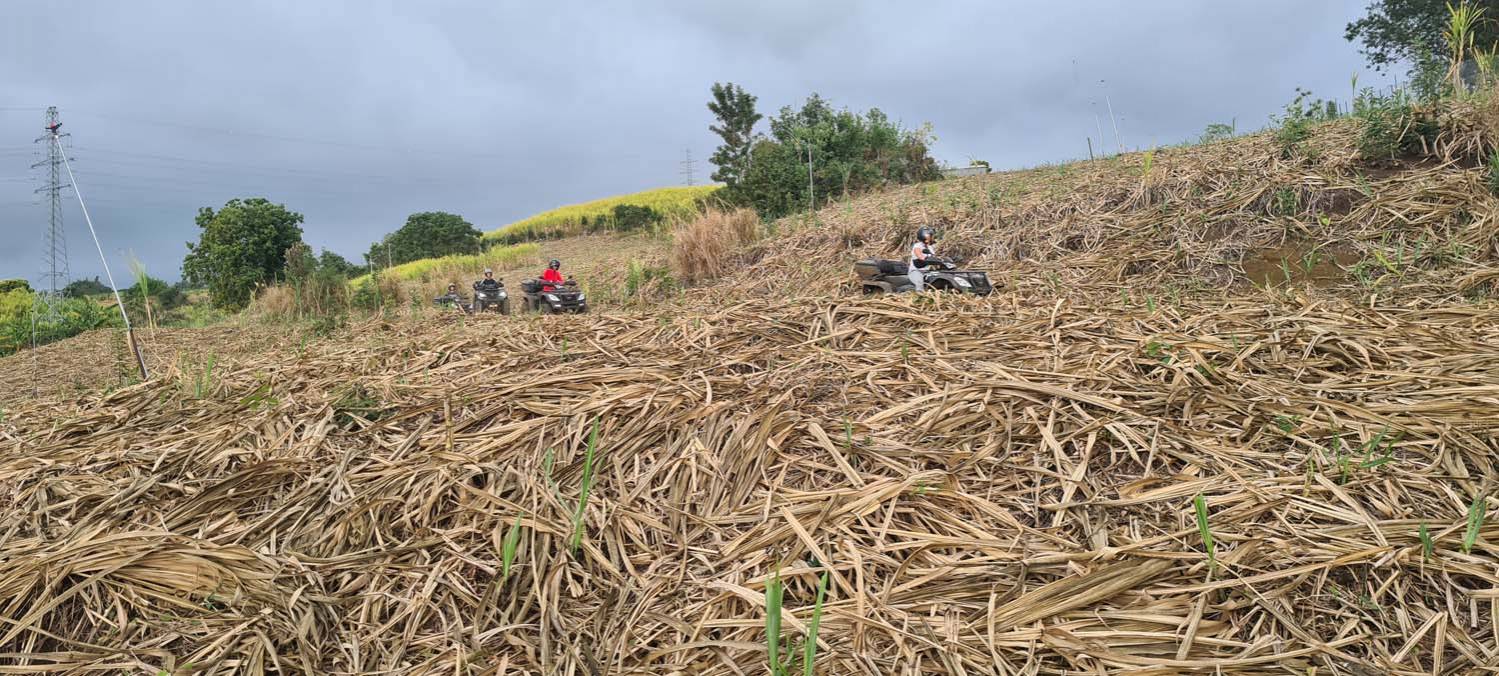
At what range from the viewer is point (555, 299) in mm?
9758

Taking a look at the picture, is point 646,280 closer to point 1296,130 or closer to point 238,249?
point 1296,130

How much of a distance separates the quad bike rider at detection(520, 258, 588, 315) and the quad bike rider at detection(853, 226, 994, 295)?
4.98 m

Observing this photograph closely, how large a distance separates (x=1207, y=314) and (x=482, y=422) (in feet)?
10.7

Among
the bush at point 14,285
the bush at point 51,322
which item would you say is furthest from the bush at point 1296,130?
the bush at point 14,285

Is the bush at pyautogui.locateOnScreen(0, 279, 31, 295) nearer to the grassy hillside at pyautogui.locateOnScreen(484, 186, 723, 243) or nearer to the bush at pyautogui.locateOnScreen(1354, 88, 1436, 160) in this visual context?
the grassy hillside at pyautogui.locateOnScreen(484, 186, 723, 243)

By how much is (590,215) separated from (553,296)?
2394 centimetres

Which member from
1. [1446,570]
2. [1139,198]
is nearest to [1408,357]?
[1446,570]

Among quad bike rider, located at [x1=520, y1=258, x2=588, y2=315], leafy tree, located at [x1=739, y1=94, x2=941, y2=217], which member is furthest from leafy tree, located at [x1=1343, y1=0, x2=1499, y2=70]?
quad bike rider, located at [x1=520, y1=258, x2=588, y2=315]

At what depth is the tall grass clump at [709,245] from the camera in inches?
426

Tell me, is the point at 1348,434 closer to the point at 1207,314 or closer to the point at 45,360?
the point at 1207,314

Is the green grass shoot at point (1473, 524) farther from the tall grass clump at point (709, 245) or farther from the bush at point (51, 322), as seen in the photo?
the bush at point (51, 322)

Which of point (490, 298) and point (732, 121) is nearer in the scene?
point (490, 298)

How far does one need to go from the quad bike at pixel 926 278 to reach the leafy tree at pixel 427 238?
29.2 m

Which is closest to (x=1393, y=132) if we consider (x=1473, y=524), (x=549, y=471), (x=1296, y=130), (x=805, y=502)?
(x=1296, y=130)
